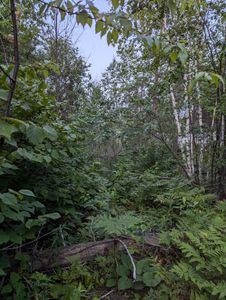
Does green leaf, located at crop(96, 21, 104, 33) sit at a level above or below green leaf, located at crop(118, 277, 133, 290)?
above

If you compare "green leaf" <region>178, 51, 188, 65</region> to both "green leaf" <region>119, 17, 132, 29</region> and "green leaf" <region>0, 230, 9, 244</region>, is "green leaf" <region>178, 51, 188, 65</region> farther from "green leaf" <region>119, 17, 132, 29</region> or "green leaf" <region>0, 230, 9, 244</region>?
"green leaf" <region>0, 230, 9, 244</region>

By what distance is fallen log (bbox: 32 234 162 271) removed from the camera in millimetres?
1648

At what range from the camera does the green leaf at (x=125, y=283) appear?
4.94 feet

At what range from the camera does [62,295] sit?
1.45 metres

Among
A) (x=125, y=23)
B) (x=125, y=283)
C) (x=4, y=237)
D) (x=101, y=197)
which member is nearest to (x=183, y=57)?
(x=125, y=23)

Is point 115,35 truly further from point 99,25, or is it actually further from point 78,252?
point 78,252

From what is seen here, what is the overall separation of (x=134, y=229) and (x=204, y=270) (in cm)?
63

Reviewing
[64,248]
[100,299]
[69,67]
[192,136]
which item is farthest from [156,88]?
[69,67]

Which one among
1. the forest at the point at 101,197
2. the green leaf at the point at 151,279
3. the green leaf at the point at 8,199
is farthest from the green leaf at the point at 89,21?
the green leaf at the point at 151,279

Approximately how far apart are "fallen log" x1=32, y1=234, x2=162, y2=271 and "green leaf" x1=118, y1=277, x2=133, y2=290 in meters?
0.20

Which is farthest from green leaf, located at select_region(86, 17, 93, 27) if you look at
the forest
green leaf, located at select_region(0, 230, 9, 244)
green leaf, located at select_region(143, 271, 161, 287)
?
green leaf, located at select_region(143, 271, 161, 287)

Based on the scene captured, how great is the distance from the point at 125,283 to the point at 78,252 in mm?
374

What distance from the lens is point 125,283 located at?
1516 mm

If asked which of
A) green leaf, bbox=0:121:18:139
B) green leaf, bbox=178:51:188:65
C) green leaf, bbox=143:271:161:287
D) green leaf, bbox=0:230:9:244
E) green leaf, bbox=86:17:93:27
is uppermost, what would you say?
green leaf, bbox=86:17:93:27
